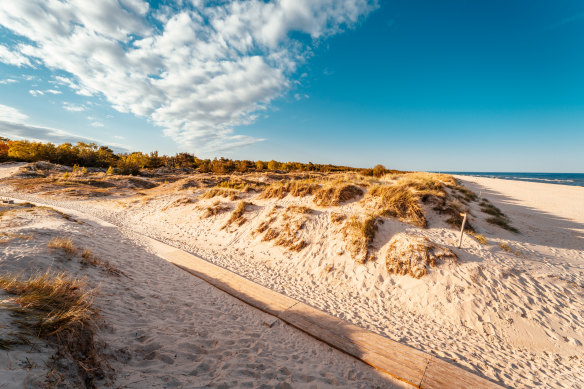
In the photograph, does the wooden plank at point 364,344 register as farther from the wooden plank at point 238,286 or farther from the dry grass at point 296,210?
the dry grass at point 296,210

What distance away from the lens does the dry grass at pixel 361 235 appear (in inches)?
388

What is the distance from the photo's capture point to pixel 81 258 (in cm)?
629

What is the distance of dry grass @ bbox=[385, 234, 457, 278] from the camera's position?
8.48 m

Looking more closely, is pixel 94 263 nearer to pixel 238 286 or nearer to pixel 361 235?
pixel 238 286

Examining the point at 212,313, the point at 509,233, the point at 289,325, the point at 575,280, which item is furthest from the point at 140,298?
the point at 509,233

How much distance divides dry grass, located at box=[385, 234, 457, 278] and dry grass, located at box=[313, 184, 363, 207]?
493 centimetres

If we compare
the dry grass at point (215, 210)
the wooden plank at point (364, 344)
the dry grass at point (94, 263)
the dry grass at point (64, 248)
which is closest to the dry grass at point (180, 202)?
the dry grass at point (215, 210)

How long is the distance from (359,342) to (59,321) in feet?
19.3

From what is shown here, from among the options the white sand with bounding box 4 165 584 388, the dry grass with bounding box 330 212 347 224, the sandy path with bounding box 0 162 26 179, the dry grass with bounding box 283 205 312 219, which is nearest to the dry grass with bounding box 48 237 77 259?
the white sand with bounding box 4 165 584 388

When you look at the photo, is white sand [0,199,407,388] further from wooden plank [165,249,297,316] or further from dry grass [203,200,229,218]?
dry grass [203,200,229,218]

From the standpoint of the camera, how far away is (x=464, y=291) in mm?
7438

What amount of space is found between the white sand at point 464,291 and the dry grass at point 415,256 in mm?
326

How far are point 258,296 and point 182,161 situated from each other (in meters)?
71.7

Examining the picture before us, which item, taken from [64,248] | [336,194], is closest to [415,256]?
[336,194]
